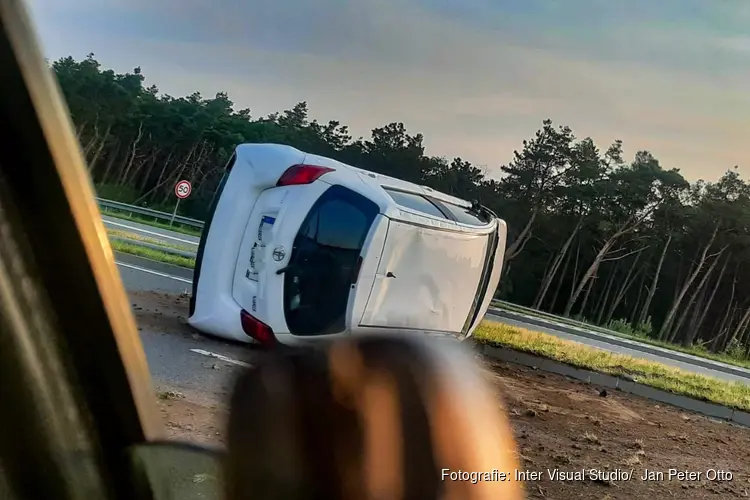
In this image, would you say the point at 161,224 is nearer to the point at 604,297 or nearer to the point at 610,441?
the point at 604,297

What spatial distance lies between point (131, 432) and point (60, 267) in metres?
0.24

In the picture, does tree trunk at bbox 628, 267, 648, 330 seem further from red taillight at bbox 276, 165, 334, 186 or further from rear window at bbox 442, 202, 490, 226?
red taillight at bbox 276, 165, 334, 186

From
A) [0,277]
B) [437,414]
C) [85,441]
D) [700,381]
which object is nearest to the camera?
[437,414]

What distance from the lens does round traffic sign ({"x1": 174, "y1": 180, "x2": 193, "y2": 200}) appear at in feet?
8.76

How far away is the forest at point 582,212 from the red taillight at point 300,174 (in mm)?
79

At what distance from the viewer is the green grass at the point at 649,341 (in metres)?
3.17

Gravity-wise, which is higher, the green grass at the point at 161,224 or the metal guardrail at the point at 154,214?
the metal guardrail at the point at 154,214

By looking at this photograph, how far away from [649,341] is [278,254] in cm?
195

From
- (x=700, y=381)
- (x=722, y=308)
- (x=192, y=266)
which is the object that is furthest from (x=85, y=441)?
(x=700, y=381)

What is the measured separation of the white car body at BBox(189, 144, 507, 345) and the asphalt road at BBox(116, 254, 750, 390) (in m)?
0.17

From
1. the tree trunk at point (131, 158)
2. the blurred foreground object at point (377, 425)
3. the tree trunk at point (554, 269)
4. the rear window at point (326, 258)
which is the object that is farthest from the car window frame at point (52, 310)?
the tree trunk at point (554, 269)

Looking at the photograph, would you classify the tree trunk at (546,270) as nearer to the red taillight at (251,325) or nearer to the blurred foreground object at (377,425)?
the red taillight at (251,325)

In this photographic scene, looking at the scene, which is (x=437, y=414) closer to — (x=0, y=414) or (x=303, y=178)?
(x=0, y=414)

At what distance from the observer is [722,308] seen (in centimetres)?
299
